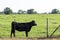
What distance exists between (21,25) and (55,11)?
76.9 m

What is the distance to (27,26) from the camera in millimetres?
23734

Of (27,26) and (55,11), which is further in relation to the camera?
(55,11)

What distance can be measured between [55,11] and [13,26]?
77336mm

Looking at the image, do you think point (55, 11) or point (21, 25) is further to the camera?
point (55, 11)

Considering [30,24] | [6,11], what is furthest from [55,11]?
[30,24]

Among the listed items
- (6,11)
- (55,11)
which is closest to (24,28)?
(6,11)

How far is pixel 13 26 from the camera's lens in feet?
76.8

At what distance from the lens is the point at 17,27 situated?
23641 millimetres

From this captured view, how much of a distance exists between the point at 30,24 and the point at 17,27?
1.22 meters

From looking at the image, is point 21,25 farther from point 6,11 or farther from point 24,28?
point 6,11

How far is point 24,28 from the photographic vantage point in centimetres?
2380

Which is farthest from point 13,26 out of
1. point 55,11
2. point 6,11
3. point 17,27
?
point 55,11

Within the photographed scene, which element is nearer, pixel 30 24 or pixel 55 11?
pixel 30 24

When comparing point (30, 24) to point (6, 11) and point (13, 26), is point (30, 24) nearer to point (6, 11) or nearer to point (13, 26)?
point (13, 26)
